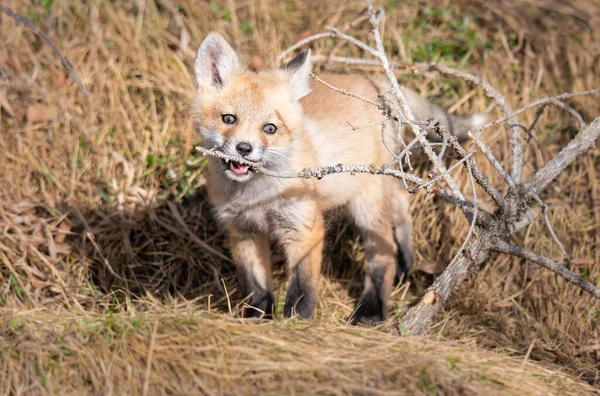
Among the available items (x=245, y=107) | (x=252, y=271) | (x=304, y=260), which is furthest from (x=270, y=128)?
(x=252, y=271)

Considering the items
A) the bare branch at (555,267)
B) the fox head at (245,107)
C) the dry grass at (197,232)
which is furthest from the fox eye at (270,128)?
the bare branch at (555,267)

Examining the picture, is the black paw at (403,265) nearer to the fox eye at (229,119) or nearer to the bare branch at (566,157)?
the bare branch at (566,157)

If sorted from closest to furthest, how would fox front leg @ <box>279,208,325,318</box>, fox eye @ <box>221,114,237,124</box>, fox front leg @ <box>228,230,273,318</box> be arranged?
fox eye @ <box>221,114,237,124</box> < fox front leg @ <box>279,208,325,318</box> < fox front leg @ <box>228,230,273,318</box>

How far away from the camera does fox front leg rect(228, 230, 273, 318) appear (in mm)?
3438

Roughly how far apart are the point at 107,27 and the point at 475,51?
280 centimetres

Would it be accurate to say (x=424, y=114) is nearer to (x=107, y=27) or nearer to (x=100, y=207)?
(x=100, y=207)

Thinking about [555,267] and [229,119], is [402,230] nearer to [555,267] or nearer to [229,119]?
[555,267]

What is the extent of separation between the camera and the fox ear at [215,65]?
3.26 m

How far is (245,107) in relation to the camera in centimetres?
309

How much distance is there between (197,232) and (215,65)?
1345 millimetres

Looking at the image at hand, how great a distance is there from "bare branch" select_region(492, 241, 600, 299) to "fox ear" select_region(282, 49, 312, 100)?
124 centimetres

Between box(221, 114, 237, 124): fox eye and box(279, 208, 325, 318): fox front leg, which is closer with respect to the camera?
box(221, 114, 237, 124): fox eye

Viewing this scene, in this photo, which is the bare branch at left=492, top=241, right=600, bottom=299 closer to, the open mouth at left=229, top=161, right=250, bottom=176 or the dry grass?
the dry grass

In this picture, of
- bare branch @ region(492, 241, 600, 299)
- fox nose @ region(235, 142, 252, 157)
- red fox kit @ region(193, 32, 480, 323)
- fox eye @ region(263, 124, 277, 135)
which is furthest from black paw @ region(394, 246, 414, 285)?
fox nose @ region(235, 142, 252, 157)
